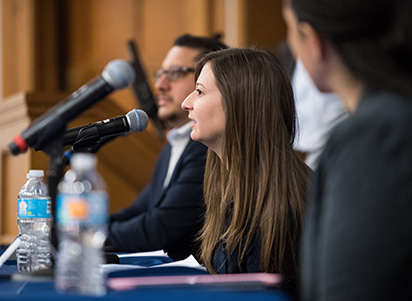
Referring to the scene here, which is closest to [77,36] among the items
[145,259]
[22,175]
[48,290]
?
[22,175]

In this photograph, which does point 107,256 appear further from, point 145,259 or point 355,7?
point 355,7

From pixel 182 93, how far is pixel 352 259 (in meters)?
1.80

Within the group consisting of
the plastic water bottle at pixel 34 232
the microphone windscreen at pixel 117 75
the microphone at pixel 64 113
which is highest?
the microphone windscreen at pixel 117 75

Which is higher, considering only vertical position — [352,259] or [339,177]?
[339,177]

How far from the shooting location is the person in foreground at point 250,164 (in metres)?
1.46

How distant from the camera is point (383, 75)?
0.99 meters

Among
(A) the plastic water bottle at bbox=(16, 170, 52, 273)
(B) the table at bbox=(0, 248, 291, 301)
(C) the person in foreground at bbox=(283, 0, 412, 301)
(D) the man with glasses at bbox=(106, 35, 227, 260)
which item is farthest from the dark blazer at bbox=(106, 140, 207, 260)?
(C) the person in foreground at bbox=(283, 0, 412, 301)

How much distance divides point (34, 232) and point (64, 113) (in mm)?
441

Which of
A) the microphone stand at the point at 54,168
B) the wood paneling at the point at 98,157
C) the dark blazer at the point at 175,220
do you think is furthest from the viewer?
the wood paneling at the point at 98,157

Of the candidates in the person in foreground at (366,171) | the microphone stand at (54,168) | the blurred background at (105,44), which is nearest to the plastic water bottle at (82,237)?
the microphone stand at (54,168)

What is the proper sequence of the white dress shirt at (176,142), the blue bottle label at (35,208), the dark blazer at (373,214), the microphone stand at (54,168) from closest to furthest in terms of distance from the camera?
the dark blazer at (373,214), the microphone stand at (54,168), the blue bottle label at (35,208), the white dress shirt at (176,142)

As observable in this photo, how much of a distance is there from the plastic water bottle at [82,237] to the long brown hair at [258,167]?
1.70 ft

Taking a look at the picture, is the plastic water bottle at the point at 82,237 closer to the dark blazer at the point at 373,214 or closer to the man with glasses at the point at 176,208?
the dark blazer at the point at 373,214

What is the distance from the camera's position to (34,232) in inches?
61.5
